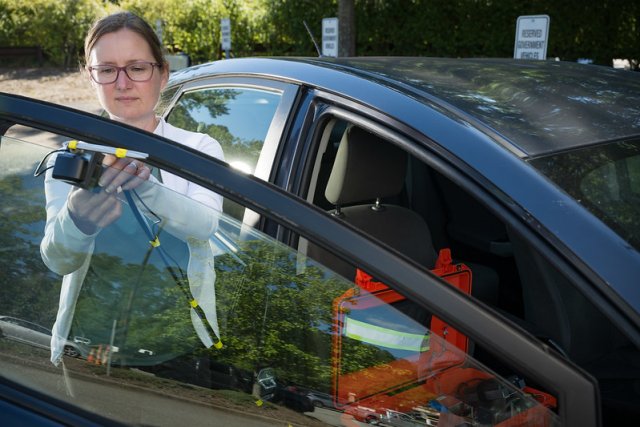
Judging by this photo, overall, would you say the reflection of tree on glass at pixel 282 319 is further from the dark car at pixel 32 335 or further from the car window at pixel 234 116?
the car window at pixel 234 116

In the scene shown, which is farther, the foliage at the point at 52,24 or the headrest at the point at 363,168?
the foliage at the point at 52,24

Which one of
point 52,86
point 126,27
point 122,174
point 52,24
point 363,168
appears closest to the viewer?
point 122,174

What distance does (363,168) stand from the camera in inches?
88.4

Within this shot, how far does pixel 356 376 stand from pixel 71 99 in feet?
47.2

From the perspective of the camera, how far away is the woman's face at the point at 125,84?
5.70 ft

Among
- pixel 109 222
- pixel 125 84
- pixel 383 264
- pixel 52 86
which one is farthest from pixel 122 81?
pixel 52 86

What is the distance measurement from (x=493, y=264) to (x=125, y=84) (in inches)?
73.3

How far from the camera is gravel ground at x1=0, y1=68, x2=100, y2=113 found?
14164 millimetres

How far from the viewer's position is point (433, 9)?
503 inches

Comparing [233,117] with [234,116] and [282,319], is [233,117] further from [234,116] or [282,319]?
[282,319]

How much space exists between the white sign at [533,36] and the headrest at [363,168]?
357 centimetres

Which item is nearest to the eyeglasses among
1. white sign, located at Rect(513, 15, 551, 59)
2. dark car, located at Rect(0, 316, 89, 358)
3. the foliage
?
dark car, located at Rect(0, 316, 89, 358)

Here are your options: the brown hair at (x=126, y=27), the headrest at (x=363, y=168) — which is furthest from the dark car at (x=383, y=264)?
the brown hair at (x=126, y=27)

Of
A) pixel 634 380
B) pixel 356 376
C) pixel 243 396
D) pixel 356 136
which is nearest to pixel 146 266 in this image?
pixel 243 396
